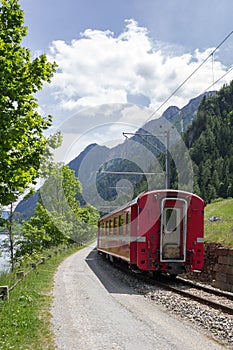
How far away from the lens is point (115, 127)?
2464 cm

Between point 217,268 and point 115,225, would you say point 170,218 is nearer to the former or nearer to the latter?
point 217,268

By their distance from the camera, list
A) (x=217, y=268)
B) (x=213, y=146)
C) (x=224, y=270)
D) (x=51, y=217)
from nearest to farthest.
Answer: (x=224, y=270) → (x=217, y=268) → (x=51, y=217) → (x=213, y=146)

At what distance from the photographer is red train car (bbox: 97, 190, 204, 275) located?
12.6 metres

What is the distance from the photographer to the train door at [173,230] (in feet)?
41.8

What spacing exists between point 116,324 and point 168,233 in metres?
5.88

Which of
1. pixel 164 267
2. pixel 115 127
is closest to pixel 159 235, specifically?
pixel 164 267

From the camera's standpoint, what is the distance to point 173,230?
1292 centimetres

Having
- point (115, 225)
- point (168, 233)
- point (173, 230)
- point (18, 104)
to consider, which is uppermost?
point (18, 104)

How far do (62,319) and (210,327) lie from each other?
2.92m

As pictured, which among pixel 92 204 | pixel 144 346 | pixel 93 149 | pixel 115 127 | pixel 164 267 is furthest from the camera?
pixel 92 204

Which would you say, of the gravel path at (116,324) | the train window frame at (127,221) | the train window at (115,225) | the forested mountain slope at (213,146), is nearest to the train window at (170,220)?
the train window frame at (127,221)

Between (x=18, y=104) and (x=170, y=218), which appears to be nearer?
(x=18, y=104)

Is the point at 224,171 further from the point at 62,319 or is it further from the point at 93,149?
the point at 62,319

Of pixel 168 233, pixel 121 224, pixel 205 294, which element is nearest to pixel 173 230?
pixel 168 233
